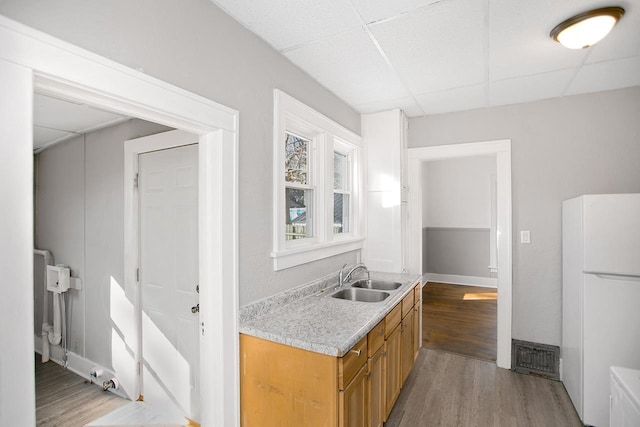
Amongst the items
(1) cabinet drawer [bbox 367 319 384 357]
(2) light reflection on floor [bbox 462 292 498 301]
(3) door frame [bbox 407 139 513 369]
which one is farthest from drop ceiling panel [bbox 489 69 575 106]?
(2) light reflection on floor [bbox 462 292 498 301]

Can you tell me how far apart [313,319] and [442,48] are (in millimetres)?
1975

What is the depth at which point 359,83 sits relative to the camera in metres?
2.68

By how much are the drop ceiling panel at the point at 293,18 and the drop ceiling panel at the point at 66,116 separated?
149cm

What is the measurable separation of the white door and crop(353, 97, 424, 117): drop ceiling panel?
184 centimetres

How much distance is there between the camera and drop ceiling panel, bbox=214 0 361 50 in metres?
1.66

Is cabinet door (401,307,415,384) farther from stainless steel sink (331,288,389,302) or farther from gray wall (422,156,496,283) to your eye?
gray wall (422,156,496,283)

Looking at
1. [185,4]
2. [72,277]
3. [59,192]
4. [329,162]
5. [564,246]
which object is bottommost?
[72,277]

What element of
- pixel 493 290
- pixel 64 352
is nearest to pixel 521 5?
pixel 64 352

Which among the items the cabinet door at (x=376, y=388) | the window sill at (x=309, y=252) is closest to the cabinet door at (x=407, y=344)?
the cabinet door at (x=376, y=388)

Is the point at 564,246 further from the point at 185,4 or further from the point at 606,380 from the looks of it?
the point at 185,4

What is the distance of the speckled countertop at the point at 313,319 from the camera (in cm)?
157

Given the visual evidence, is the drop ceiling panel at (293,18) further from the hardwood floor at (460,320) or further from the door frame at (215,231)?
the hardwood floor at (460,320)

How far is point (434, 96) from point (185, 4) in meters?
2.30

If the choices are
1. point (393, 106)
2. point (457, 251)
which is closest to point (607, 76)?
point (393, 106)
